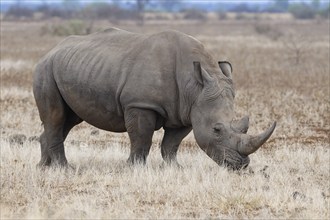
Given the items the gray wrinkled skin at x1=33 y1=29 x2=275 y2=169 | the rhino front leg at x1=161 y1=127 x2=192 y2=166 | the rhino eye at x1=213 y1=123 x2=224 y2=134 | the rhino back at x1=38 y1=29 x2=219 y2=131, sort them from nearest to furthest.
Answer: the rhino eye at x1=213 y1=123 x2=224 y2=134 → the gray wrinkled skin at x1=33 y1=29 x2=275 y2=169 → the rhino back at x1=38 y1=29 x2=219 y2=131 → the rhino front leg at x1=161 y1=127 x2=192 y2=166

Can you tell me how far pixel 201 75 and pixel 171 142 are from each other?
1151mm

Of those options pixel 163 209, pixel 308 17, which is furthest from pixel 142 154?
pixel 308 17

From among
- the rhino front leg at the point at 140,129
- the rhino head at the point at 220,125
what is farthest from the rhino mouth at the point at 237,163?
the rhino front leg at the point at 140,129

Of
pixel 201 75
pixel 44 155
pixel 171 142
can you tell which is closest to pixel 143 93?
pixel 201 75

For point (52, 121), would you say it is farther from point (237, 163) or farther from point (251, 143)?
point (251, 143)

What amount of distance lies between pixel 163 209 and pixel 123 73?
247 cm

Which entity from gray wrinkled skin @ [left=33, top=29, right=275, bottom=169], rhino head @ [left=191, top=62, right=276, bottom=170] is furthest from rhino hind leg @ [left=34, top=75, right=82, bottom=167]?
rhino head @ [left=191, top=62, right=276, bottom=170]

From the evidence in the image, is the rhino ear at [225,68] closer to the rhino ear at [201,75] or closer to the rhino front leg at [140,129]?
the rhino ear at [201,75]

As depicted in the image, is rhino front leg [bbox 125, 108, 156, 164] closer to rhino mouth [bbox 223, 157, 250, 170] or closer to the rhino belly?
the rhino belly

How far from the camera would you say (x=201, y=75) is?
8.63 m

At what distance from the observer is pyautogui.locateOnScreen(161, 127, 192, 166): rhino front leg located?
938 cm

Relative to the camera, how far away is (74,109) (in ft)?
31.1

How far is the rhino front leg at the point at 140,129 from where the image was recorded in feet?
28.8

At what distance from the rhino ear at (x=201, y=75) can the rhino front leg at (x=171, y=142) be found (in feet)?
3.13
